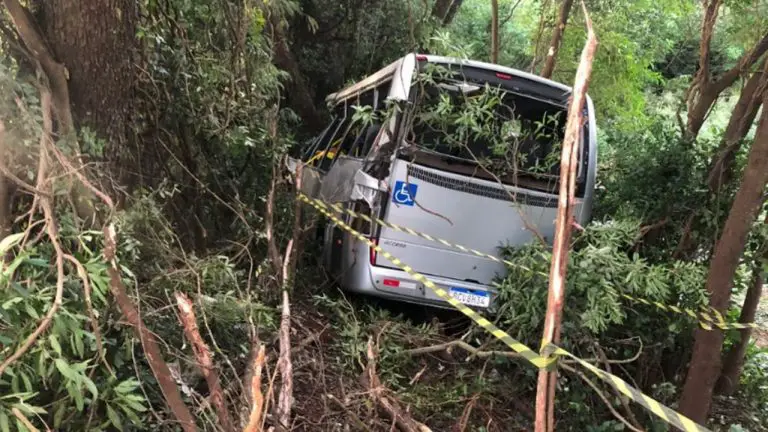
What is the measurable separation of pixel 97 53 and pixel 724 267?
399 cm

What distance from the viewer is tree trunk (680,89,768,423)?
322 cm

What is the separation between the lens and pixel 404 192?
15.1ft

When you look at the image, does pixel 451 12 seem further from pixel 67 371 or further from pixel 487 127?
pixel 67 371

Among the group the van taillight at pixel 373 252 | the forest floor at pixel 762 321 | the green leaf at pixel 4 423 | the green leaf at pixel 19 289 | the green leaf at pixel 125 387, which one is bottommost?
the forest floor at pixel 762 321

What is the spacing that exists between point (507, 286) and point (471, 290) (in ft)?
1.81

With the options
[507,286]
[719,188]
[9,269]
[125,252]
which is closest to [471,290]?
[507,286]

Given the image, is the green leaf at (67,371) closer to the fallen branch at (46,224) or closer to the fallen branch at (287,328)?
the fallen branch at (46,224)

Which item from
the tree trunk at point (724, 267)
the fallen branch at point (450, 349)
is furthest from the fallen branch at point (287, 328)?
the tree trunk at point (724, 267)

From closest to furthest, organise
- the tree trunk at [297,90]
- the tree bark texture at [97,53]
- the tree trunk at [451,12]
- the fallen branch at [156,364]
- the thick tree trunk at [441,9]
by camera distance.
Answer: the fallen branch at [156,364], the tree bark texture at [97,53], the tree trunk at [297,90], the thick tree trunk at [441,9], the tree trunk at [451,12]

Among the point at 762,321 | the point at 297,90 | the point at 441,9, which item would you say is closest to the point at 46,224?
the point at 297,90

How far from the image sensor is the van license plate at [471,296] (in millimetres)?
4773

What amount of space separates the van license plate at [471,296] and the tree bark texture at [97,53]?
8.95 ft

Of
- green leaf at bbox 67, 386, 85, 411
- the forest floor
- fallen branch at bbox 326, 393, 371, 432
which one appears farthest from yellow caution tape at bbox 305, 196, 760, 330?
the forest floor

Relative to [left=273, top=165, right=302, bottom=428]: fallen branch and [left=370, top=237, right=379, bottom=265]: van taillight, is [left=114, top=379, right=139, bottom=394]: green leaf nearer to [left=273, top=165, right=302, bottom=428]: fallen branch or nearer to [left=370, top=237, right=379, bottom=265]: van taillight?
[left=273, top=165, right=302, bottom=428]: fallen branch
